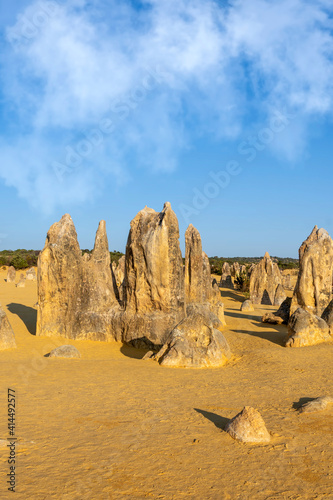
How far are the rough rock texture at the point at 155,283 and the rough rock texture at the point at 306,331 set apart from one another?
2.89 meters

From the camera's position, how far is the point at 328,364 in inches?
280

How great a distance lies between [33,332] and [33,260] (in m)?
34.6

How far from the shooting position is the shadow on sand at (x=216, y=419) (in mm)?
4184

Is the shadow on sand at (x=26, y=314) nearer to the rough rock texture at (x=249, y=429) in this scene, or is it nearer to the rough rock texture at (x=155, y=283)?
the rough rock texture at (x=155, y=283)

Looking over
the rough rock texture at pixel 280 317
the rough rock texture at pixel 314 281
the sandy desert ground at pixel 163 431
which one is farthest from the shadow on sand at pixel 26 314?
the rough rock texture at pixel 314 281

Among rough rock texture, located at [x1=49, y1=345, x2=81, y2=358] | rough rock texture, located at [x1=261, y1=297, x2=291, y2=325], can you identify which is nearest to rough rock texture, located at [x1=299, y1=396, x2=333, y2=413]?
rough rock texture, located at [x1=49, y1=345, x2=81, y2=358]

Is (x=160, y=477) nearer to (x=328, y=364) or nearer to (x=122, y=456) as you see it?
(x=122, y=456)

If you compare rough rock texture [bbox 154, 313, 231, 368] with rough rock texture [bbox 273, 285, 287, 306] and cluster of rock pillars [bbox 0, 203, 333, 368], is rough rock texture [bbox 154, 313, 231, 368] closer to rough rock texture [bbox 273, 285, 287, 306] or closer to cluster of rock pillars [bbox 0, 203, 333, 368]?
cluster of rock pillars [bbox 0, 203, 333, 368]

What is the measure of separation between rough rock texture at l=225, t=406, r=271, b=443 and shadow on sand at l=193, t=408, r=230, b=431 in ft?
0.86

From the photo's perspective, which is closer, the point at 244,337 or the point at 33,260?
the point at 244,337

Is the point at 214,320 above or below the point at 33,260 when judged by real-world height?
below

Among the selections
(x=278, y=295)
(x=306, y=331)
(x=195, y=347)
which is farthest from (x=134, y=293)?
(x=278, y=295)

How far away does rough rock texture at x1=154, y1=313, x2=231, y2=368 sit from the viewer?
24.2 ft

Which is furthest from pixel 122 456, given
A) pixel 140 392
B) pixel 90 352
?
pixel 90 352
